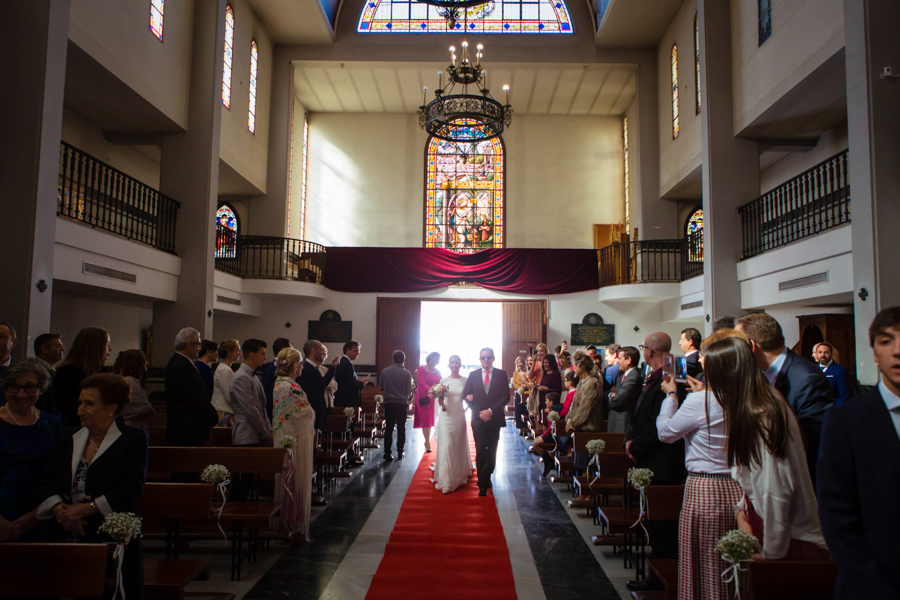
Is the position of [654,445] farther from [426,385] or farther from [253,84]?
[253,84]

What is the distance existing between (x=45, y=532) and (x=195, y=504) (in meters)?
0.76

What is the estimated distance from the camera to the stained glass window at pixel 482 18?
15211 mm

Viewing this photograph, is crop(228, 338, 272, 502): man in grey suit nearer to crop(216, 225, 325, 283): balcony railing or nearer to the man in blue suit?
the man in blue suit

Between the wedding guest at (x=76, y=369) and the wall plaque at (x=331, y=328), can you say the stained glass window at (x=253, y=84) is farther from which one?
the wedding guest at (x=76, y=369)

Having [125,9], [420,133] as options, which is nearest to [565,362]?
[125,9]

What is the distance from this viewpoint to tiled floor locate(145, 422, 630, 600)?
3.85m

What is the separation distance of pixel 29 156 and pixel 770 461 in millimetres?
7092

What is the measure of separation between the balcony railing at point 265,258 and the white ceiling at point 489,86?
4.67 metres

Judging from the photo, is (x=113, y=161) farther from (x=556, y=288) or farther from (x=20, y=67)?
(x=556, y=288)

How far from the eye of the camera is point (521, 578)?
4.06 metres

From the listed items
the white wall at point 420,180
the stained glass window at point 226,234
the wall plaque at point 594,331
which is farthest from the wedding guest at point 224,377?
the white wall at point 420,180

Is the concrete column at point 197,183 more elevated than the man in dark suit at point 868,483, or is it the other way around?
the concrete column at point 197,183

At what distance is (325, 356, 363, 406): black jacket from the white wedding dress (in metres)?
1.76

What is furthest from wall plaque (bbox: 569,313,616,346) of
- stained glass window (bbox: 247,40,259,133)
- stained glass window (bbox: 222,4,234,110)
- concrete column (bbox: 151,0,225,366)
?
stained glass window (bbox: 222,4,234,110)
